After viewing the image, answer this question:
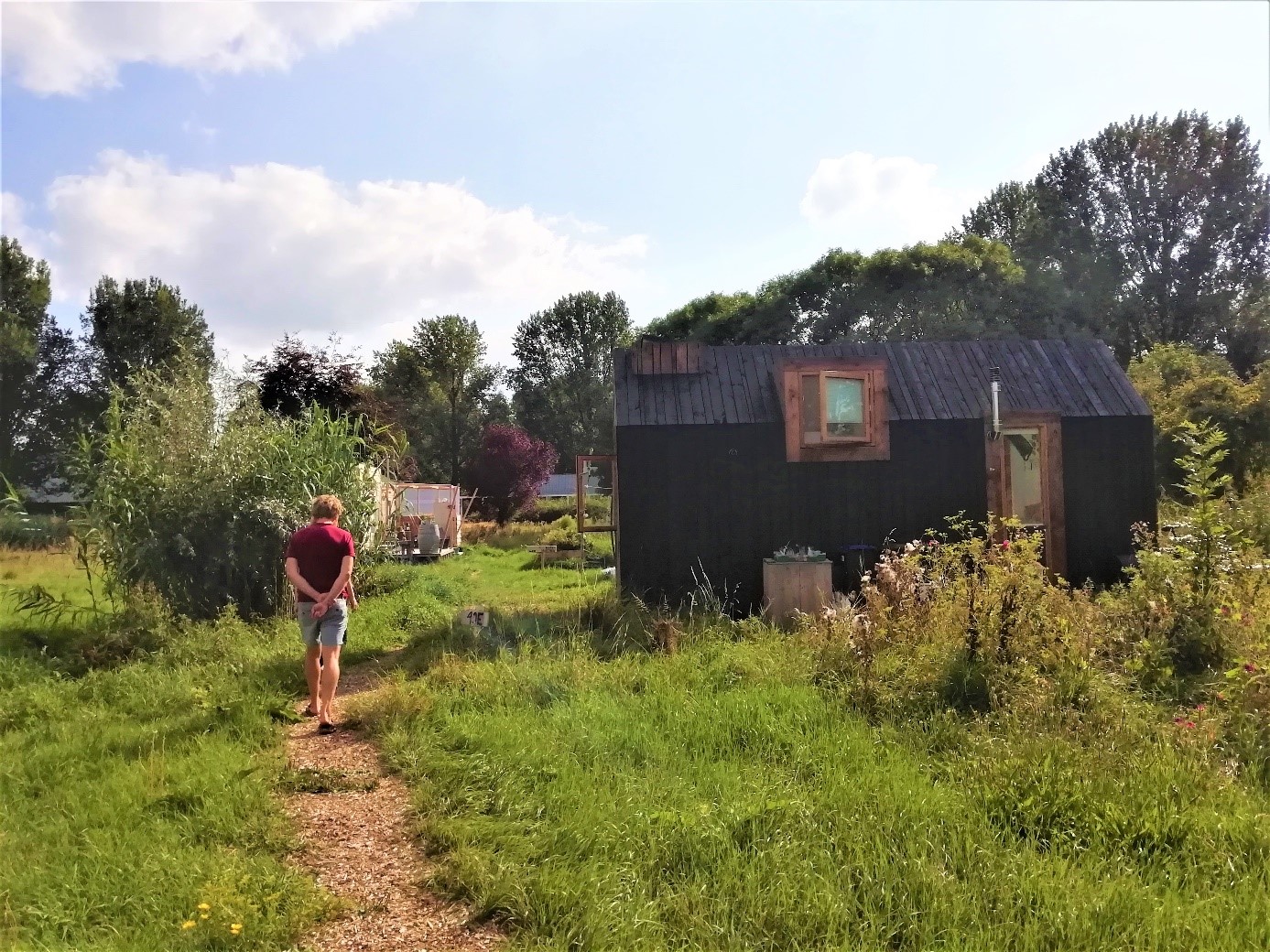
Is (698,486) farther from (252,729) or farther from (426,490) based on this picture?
(426,490)

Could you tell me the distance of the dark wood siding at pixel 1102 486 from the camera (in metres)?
9.93

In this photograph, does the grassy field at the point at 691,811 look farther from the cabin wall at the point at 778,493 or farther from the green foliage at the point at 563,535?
the green foliage at the point at 563,535

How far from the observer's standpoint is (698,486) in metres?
9.64

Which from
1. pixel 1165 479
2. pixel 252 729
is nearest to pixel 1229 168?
pixel 1165 479

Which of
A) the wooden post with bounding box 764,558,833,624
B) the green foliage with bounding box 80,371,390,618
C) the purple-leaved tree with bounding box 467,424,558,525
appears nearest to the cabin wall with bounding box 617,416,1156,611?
the wooden post with bounding box 764,558,833,624

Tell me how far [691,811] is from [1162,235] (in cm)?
3079

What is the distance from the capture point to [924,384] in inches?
407

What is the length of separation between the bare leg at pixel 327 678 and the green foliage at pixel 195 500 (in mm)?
3808

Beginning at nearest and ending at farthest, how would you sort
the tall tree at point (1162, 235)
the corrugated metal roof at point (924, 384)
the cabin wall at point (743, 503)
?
the cabin wall at point (743, 503) < the corrugated metal roof at point (924, 384) < the tall tree at point (1162, 235)

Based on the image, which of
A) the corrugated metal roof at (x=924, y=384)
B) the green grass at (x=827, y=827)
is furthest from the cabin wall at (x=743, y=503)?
the green grass at (x=827, y=827)

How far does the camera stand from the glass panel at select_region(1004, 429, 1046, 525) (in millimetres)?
10016

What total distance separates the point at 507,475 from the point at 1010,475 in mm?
20147

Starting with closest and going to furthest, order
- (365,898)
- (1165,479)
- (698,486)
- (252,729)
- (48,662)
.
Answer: (365,898), (252,729), (48,662), (698,486), (1165,479)

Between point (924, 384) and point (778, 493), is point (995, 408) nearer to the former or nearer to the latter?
point (924, 384)
